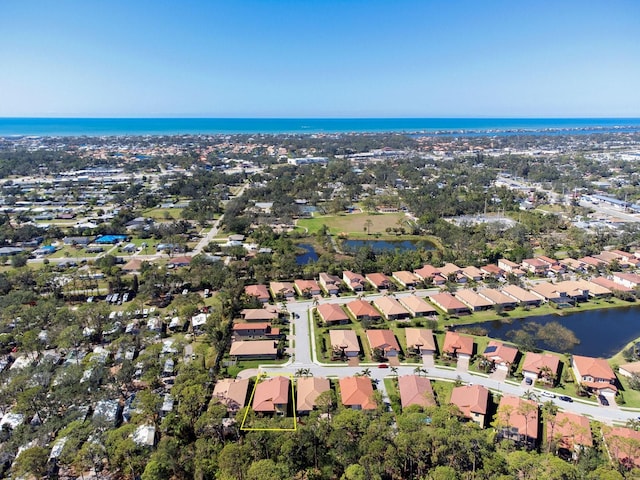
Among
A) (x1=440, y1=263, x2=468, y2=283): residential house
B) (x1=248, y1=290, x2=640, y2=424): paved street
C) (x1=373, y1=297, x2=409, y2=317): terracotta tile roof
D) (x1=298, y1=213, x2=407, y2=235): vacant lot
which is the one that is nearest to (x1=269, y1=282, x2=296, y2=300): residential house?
(x1=248, y1=290, x2=640, y2=424): paved street

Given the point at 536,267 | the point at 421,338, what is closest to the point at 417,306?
the point at 421,338

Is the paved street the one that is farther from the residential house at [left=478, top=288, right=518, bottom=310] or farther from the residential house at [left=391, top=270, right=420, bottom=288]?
the residential house at [left=391, top=270, right=420, bottom=288]

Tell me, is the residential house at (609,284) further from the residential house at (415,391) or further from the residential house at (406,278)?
the residential house at (415,391)

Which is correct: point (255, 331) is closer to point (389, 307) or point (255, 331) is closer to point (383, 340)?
point (383, 340)

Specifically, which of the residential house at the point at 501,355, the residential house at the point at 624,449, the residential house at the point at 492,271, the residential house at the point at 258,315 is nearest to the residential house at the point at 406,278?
the residential house at the point at 492,271

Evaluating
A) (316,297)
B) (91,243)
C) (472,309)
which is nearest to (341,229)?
(316,297)

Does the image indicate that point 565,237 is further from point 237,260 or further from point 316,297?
point 237,260
